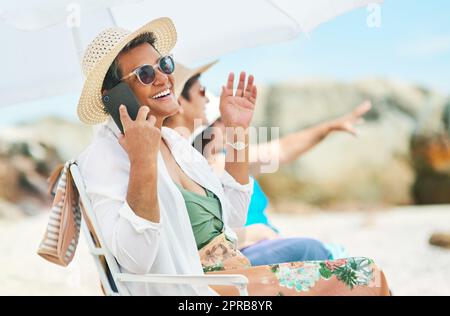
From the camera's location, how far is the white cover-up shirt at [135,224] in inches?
93.4

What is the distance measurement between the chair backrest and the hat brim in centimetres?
26

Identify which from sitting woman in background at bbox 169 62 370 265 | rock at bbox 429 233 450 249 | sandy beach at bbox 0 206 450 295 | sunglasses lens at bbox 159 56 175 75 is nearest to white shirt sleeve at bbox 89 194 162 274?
sunglasses lens at bbox 159 56 175 75

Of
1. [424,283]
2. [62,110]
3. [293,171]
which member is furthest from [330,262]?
[62,110]

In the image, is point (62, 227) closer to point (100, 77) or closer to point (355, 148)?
point (100, 77)

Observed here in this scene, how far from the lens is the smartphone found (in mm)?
2627

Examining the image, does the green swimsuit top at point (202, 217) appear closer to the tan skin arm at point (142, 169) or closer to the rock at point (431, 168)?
the tan skin arm at point (142, 169)

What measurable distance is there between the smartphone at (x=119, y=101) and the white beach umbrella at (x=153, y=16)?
72 cm

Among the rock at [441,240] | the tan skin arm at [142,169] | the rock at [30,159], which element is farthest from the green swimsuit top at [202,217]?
the rock at [30,159]

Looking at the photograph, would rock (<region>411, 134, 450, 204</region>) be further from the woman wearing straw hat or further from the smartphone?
the smartphone

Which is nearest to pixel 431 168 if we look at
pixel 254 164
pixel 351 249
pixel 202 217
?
pixel 351 249

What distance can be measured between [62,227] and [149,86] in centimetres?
60

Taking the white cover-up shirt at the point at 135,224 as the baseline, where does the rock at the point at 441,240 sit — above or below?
below

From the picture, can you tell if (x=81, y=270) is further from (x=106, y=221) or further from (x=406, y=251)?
(x=106, y=221)
